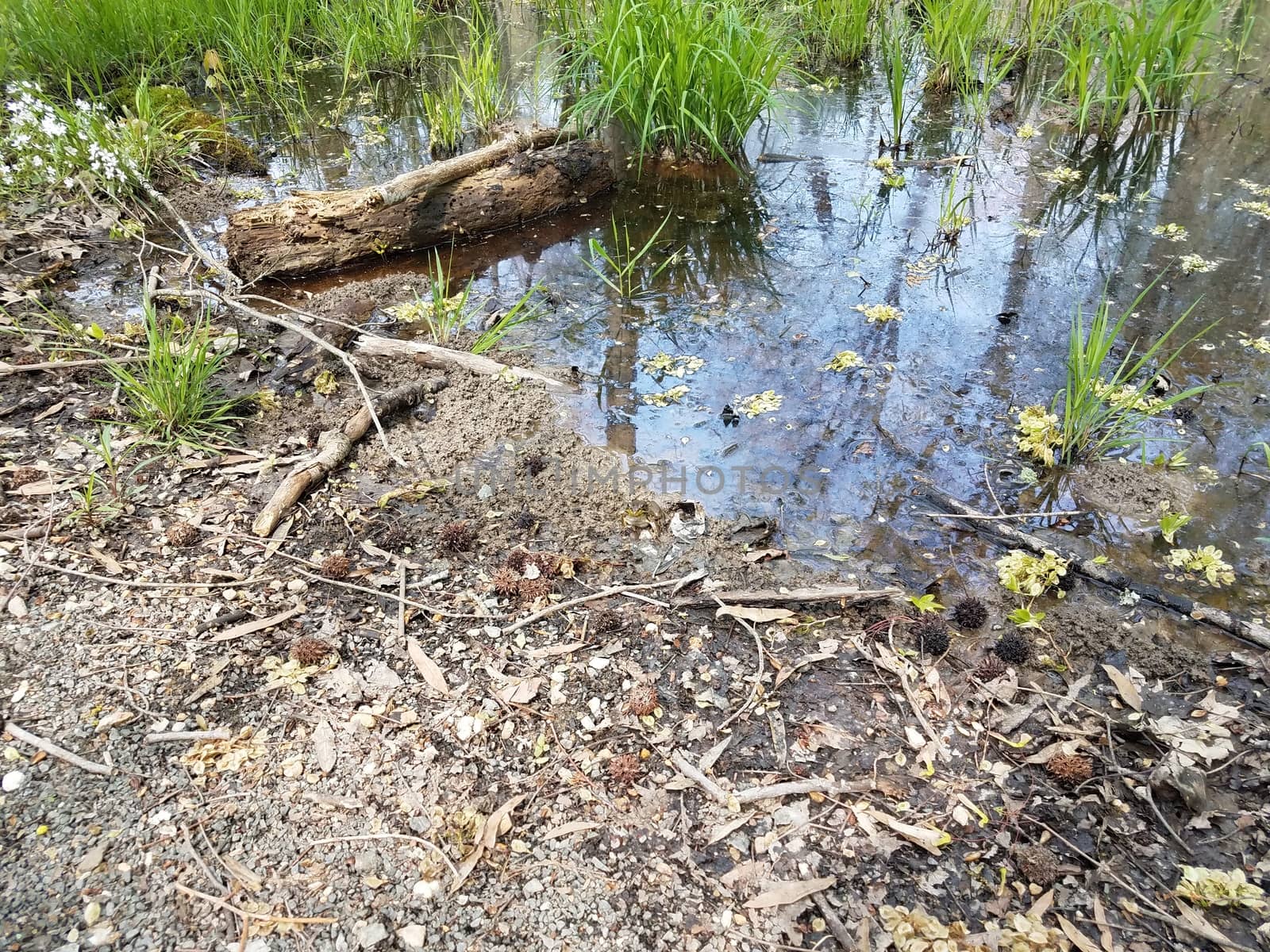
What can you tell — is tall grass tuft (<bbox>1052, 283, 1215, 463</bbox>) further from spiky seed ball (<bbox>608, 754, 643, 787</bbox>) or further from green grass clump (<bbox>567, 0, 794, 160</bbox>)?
green grass clump (<bbox>567, 0, 794, 160</bbox>)

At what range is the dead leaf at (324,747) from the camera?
6.39 ft

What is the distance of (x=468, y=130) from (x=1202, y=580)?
5611 millimetres

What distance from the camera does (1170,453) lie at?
3098 mm

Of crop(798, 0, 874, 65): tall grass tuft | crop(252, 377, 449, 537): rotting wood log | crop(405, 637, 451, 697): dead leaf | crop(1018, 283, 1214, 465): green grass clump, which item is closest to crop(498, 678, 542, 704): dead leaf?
crop(405, 637, 451, 697): dead leaf

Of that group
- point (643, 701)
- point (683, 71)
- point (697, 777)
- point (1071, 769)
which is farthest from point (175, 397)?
point (683, 71)

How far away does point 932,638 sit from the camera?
2354mm

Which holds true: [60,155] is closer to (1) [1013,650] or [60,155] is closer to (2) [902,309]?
(2) [902,309]

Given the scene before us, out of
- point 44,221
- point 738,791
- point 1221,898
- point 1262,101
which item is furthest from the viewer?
point 1262,101

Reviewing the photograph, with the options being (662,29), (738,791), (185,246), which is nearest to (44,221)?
(185,246)

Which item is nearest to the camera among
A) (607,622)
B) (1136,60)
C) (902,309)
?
(607,622)

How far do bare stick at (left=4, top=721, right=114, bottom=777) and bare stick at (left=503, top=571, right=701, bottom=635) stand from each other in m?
1.05

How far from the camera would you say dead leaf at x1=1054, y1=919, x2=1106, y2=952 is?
160 centimetres

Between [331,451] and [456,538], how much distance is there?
2.36 feet

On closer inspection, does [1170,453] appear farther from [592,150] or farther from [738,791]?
[592,150]
